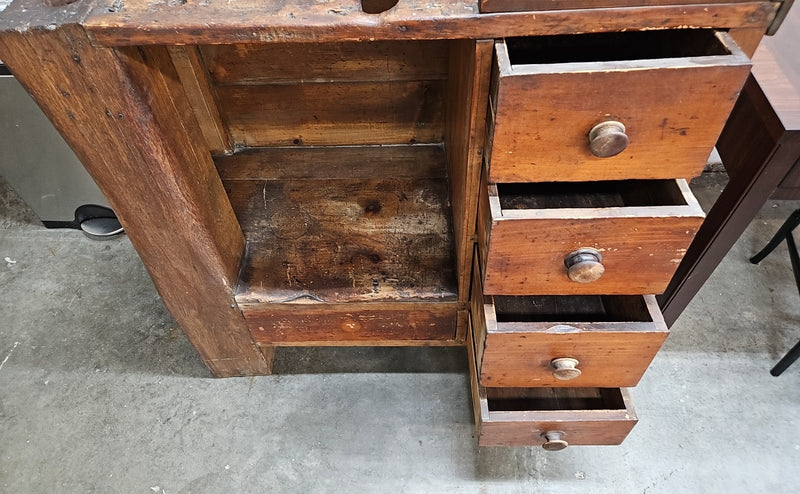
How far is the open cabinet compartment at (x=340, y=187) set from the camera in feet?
3.65

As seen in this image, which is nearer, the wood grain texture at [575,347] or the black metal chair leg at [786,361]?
the wood grain texture at [575,347]

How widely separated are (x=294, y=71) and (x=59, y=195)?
0.93 m

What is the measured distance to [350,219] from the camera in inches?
47.7

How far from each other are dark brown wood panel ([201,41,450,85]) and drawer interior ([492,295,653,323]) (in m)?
0.54

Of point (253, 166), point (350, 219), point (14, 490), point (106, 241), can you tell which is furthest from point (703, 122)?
point (106, 241)

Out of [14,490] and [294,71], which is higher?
[294,71]

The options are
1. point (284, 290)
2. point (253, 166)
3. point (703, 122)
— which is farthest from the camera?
point (253, 166)

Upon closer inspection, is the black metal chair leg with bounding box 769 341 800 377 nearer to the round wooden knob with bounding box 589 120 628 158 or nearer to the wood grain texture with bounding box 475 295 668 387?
the wood grain texture with bounding box 475 295 668 387

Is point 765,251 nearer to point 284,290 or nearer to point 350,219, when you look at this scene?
point 350,219

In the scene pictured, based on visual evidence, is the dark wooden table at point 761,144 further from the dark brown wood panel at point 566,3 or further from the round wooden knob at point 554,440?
the round wooden knob at point 554,440

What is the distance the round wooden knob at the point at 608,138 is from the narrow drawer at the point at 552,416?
1.65 feet

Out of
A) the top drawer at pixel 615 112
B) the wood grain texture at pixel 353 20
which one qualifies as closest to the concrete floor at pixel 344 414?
the top drawer at pixel 615 112

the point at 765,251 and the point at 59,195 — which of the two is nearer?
the point at 765,251

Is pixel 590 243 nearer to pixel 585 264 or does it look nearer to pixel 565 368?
pixel 585 264
